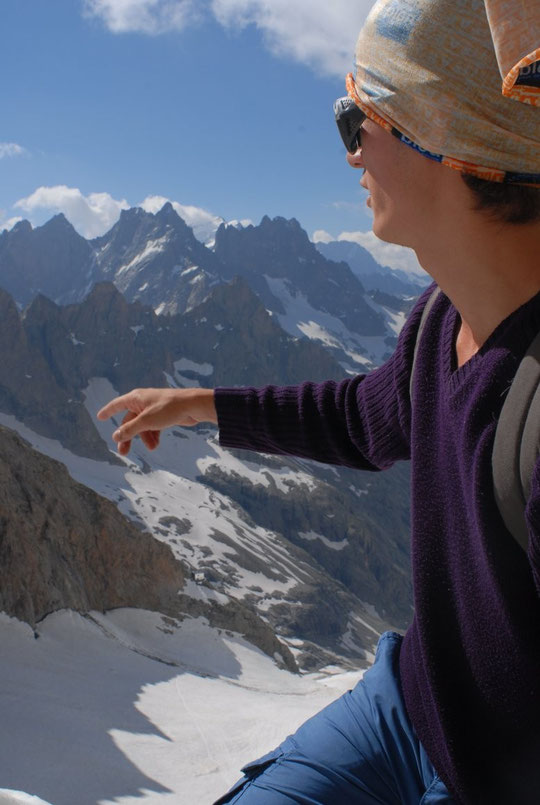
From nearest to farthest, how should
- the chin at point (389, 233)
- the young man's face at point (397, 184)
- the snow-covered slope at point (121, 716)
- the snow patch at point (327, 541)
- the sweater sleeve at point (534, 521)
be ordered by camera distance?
the sweater sleeve at point (534, 521) < the young man's face at point (397, 184) < the chin at point (389, 233) < the snow-covered slope at point (121, 716) < the snow patch at point (327, 541)

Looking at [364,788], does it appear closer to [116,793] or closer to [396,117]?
[396,117]

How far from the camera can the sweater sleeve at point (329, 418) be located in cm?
279

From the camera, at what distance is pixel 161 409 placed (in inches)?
125

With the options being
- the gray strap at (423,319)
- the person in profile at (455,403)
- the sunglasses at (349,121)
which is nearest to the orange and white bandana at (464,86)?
the person in profile at (455,403)

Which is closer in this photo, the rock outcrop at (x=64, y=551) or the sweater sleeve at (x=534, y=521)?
the sweater sleeve at (x=534, y=521)

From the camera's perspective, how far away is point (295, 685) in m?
26.3

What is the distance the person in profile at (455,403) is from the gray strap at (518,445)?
0.04m

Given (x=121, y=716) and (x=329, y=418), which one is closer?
(x=329, y=418)

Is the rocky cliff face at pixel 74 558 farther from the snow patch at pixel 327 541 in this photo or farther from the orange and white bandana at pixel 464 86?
the snow patch at pixel 327 541

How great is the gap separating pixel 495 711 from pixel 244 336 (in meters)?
160

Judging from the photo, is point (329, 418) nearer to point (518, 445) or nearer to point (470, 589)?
point (470, 589)

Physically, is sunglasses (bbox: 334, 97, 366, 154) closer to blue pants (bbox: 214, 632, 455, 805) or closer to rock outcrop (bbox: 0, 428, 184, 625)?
blue pants (bbox: 214, 632, 455, 805)

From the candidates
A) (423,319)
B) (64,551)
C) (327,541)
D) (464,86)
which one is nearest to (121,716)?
(423,319)

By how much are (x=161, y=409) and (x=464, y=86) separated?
191cm
